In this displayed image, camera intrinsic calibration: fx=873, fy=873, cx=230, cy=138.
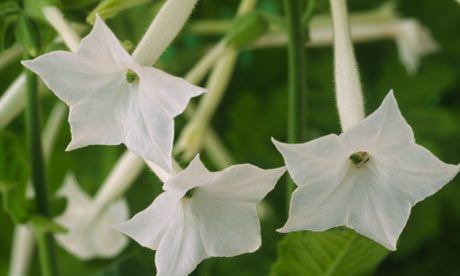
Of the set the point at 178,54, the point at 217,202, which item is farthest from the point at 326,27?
the point at 217,202

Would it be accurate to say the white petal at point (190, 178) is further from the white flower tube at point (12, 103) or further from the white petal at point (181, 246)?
the white flower tube at point (12, 103)

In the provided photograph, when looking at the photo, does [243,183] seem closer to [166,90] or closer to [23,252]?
[166,90]

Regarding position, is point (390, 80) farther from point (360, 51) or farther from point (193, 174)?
point (193, 174)

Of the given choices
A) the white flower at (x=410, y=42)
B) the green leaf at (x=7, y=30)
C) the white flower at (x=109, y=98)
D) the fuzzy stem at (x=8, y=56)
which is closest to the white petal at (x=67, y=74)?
the white flower at (x=109, y=98)

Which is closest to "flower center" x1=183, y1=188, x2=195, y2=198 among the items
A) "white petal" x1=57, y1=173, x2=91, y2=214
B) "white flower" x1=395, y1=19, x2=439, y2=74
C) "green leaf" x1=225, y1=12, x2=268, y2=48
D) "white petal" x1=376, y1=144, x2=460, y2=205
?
"white petal" x1=376, y1=144, x2=460, y2=205

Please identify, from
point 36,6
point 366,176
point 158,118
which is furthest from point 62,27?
point 366,176

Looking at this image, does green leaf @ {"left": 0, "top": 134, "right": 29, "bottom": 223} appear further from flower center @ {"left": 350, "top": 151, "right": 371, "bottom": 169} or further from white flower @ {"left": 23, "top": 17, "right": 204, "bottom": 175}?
flower center @ {"left": 350, "top": 151, "right": 371, "bottom": 169}

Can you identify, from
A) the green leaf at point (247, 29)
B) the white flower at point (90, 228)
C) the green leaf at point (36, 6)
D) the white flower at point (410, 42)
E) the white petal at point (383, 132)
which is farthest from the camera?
the white flower at point (410, 42)
